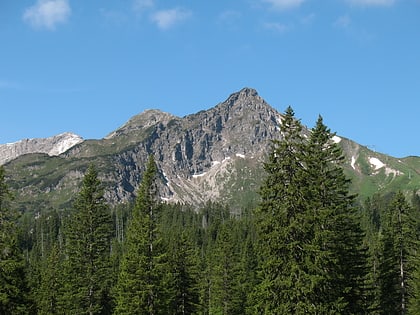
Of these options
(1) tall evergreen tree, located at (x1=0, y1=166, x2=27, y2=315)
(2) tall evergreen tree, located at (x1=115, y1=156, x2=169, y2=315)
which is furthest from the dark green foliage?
(1) tall evergreen tree, located at (x1=0, y1=166, x2=27, y2=315)

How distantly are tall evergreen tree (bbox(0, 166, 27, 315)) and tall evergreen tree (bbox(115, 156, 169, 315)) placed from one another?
8115mm

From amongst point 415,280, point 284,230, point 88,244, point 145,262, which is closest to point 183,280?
point 88,244

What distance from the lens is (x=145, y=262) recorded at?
1636 inches

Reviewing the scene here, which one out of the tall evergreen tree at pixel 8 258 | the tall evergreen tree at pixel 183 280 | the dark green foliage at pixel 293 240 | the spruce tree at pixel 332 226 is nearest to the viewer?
the dark green foliage at pixel 293 240

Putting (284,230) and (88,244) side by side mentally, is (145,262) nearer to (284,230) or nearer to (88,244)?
(88,244)

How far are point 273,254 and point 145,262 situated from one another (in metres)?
14.3

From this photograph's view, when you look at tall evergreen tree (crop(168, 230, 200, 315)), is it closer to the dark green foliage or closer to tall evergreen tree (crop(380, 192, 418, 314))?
tall evergreen tree (crop(380, 192, 418, 314))

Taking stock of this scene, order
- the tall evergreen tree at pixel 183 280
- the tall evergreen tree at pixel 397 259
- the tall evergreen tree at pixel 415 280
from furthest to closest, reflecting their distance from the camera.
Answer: the tall evergreen tree at pixel 183 280, the tall evergreen tree at pixel 397 259, the tall evergreen tree at pixel 415 280

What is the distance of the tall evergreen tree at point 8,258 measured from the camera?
36.7 metres

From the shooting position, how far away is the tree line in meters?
30.2

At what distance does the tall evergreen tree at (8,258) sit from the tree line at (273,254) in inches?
2.7

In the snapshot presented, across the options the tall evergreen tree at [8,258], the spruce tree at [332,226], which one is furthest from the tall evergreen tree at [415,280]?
the tall evergreen tree at [8,258]

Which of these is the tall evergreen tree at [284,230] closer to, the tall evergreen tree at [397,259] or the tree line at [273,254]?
the tree line at [273,254]

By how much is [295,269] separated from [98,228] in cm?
2228
